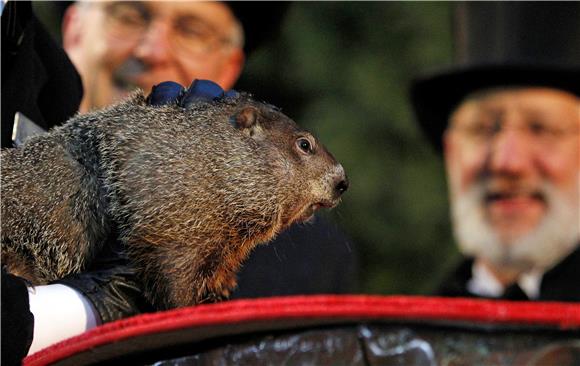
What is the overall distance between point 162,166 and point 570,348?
29.5 inches

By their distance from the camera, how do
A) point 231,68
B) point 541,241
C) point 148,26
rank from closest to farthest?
point 148,26, point 231,68, point 541,241

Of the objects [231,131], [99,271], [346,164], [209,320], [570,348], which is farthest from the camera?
[346,164]

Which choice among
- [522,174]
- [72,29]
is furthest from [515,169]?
[72,29]

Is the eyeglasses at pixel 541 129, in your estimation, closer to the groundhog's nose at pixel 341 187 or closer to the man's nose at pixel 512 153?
the man's nose at pixel 512 153

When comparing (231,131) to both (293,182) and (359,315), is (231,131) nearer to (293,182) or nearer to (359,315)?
(293,182)

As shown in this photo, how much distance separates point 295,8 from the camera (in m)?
6.05

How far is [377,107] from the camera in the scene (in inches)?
236

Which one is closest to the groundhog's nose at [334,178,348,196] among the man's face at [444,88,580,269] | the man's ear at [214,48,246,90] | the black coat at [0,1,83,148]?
the black coat at [0,1,83,148]

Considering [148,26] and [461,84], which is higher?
[148,26]

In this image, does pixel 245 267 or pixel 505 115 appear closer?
pixel 245 267

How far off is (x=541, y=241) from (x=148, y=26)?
222 cm

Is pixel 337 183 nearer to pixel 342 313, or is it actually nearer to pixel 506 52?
pixel 342 313

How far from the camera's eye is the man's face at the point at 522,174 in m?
4.84

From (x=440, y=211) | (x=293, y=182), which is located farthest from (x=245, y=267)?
(x=440, y=211)
